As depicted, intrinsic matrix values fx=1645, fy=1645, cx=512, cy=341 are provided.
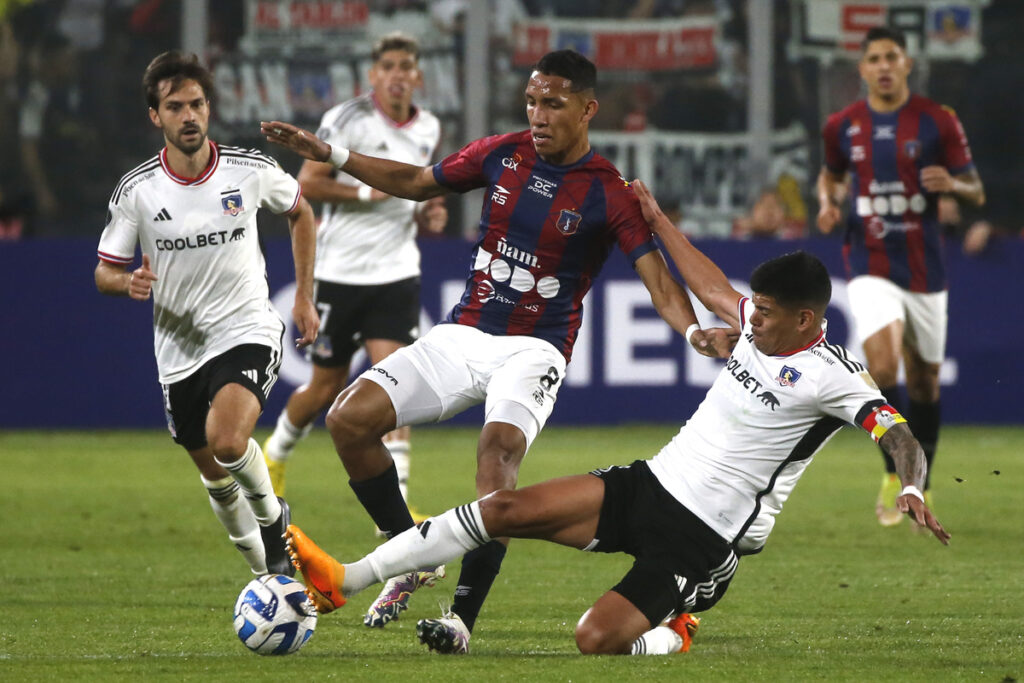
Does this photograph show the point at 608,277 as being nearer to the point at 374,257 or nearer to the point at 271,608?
the point at 374,257

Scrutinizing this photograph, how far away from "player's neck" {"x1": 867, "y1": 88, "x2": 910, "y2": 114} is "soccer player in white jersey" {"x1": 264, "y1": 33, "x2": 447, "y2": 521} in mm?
2653

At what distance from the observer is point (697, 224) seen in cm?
1544

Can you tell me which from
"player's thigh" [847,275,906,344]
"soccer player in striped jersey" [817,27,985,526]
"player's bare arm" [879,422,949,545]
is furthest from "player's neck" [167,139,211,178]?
"player's thigh" [847,275,906,344]

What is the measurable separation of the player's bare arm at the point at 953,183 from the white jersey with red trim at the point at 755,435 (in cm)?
368

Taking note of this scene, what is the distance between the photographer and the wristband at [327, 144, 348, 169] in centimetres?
631

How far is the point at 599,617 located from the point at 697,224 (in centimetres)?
1027

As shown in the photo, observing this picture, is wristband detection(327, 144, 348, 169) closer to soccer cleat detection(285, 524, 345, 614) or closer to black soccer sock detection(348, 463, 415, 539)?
black soccer sock detection(348, 463, 415, 539)

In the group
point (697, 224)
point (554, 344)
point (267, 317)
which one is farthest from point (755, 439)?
point (697, 224)

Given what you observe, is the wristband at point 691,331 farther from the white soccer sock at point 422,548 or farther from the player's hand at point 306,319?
the player's hand at point 306,319

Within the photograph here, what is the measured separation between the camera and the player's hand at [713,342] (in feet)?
18.8

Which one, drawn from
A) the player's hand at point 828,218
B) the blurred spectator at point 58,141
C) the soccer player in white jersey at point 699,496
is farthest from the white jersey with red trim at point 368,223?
the blurred spectator at point 58,141

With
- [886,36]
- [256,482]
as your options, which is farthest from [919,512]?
[886,36]

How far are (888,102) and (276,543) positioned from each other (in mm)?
4723

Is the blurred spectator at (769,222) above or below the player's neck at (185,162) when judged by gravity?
below
